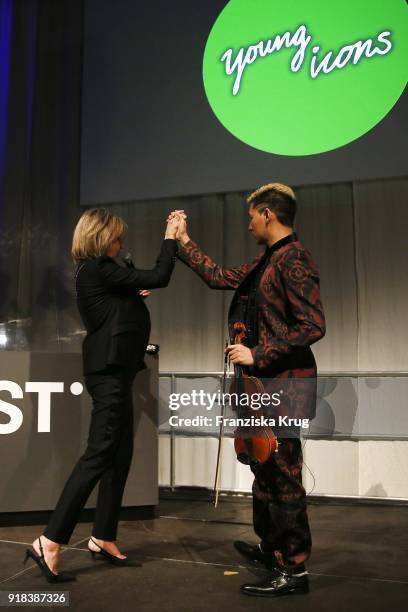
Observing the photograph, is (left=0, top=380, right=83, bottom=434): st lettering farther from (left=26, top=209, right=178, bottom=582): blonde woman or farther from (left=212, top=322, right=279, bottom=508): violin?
(left=212, top=322, right=279, bottom=508): violin

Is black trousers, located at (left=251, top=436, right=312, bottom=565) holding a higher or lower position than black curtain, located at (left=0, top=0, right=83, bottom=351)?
lower

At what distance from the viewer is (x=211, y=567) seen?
2389 mm

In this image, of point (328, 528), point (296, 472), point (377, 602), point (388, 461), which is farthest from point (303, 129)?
point (377, 602)

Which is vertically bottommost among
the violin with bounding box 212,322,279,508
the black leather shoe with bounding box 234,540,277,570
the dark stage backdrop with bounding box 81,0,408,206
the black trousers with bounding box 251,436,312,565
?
the black leather shoe with bounding box 234,540,277,570

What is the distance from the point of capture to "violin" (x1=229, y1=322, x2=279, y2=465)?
1988mm

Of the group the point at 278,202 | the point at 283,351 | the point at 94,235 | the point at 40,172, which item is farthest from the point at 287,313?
the point at 40,172

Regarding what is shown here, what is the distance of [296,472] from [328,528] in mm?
1218

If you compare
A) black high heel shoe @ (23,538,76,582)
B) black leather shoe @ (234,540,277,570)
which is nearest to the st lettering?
black high heel shoe @ (23,538,76,582)

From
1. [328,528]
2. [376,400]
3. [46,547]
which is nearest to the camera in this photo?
[46,547]

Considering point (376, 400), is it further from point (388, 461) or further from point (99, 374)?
point (99, 374)

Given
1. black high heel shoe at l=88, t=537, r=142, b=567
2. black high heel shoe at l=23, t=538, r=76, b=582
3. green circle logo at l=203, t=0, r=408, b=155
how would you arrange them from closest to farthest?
black high heel shoe at l=23, t=538, r=76, b=582 → black high heel shoe at l=88, t=537, r=142, b=567 → green circle logo at l=203, t=0, r=408, b=155

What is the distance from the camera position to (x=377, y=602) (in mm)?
1977

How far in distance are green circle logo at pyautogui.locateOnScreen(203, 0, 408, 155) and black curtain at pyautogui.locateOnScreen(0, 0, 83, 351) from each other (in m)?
1.29

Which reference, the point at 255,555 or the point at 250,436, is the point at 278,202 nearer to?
the point at 250,436
